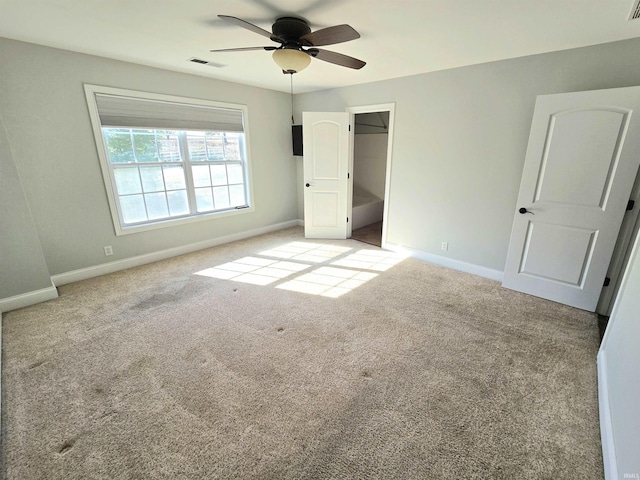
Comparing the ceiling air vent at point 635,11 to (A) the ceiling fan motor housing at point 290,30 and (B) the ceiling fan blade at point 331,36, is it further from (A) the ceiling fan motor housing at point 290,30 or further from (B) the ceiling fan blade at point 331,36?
(A) the ceiling fan motor housing at point 290,30

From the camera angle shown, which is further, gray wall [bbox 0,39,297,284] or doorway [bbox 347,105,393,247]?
doorway [bbox 347,105,393,247]

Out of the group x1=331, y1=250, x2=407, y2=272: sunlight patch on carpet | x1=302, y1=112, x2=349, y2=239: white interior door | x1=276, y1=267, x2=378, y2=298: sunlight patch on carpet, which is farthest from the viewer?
x1=302, y1=112, x2=349, y2=239: white interior door

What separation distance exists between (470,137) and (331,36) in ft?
7.05

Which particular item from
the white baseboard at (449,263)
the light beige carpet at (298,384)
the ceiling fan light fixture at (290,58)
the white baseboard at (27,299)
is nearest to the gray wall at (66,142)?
the white baseboard at (27,299)

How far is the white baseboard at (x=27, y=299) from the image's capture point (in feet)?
8.84

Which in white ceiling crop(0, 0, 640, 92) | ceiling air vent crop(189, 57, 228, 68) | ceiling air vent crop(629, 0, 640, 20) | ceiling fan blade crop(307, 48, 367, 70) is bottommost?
ceiling fan blade crop(307, 48, 367, 70)

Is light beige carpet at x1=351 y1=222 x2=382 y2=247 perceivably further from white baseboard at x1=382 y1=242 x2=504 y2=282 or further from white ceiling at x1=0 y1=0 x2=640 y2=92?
white ceiling at x1=0 y1=0 x2=640 y2=92

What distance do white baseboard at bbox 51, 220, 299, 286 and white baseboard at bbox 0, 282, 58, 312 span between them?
0.30 m

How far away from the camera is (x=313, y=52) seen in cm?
225

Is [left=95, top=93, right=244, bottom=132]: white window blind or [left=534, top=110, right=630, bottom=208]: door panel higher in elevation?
[left=95, top=93, right=244, bottom=132]: white window blind

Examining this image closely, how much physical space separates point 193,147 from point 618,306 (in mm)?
4735

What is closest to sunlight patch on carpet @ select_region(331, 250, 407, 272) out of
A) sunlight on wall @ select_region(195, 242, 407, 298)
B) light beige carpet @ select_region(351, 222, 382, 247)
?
sunlight on wall @ select_region(195, 242, 407, 298)

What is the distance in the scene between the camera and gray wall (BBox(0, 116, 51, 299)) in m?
2.52

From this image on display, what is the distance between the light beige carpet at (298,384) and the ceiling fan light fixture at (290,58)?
6.97 ft
